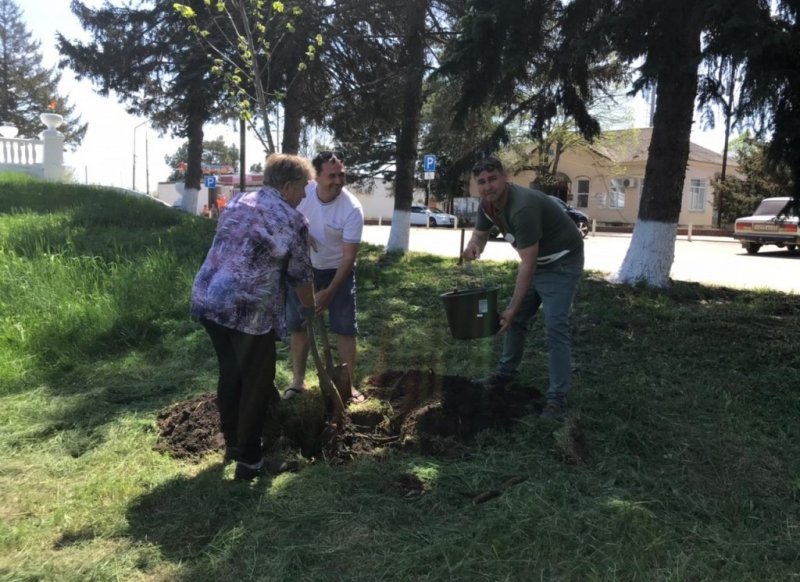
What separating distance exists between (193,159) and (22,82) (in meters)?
37.9

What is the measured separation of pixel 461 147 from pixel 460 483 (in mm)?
12502

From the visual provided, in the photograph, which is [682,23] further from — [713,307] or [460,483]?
[460,483]

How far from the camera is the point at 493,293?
12.5 ft

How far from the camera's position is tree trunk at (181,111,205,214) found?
19.1 m

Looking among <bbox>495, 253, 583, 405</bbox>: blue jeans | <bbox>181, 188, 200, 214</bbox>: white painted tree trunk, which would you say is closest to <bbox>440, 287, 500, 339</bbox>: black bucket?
<bbox>495, 253, 583, 405</bbox>: blue jeans

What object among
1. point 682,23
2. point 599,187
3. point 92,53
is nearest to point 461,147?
point 682,23

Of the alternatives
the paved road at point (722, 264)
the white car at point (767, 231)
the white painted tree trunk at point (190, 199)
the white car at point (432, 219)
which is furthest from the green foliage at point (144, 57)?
the white car at point (432, 219)

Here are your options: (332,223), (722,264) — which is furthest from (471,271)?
(722,264)

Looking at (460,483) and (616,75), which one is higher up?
(616,75)

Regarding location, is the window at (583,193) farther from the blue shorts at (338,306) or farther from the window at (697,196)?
the blue shorts at (338,306)

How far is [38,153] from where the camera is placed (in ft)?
71.3

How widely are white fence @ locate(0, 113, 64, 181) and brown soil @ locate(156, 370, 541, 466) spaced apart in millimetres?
20617

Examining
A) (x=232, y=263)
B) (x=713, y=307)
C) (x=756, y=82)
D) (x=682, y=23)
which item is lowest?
(x=713, y=307)

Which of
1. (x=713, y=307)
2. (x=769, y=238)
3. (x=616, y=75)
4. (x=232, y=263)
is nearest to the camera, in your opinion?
(x=232, y=263)
